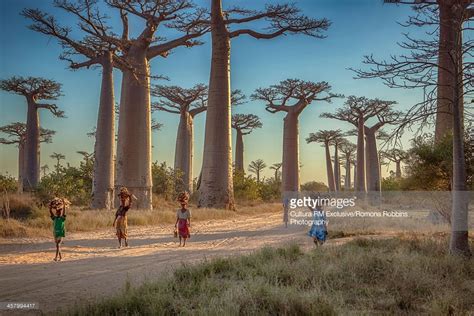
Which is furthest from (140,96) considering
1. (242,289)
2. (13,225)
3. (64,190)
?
(242,289)

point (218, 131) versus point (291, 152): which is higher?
point (218, 131)

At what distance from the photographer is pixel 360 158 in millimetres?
23953

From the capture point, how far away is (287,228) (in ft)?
37.6

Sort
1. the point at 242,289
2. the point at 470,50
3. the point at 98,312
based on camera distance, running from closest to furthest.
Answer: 1. the point at 98,312
2. the point at 242,289
3. the point at 470,50

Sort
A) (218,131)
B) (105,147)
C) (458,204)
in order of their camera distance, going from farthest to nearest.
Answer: (218,131), (105,147), (458,204)

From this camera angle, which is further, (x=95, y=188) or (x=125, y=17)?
(x=125, y=17)

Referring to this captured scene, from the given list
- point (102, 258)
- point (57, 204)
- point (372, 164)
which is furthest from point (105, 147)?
point (372, 164)

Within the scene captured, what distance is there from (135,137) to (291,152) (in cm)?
952

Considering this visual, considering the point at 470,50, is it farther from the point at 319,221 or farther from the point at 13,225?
the point at 13,225

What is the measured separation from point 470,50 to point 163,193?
48.1ft

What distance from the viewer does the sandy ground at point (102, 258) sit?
440 centimetres

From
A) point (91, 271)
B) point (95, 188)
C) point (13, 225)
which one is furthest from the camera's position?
point (95, 188)

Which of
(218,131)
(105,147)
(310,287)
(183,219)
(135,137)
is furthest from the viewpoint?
(218,131)

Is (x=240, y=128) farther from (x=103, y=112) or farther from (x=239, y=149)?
(x=103, y=112)
